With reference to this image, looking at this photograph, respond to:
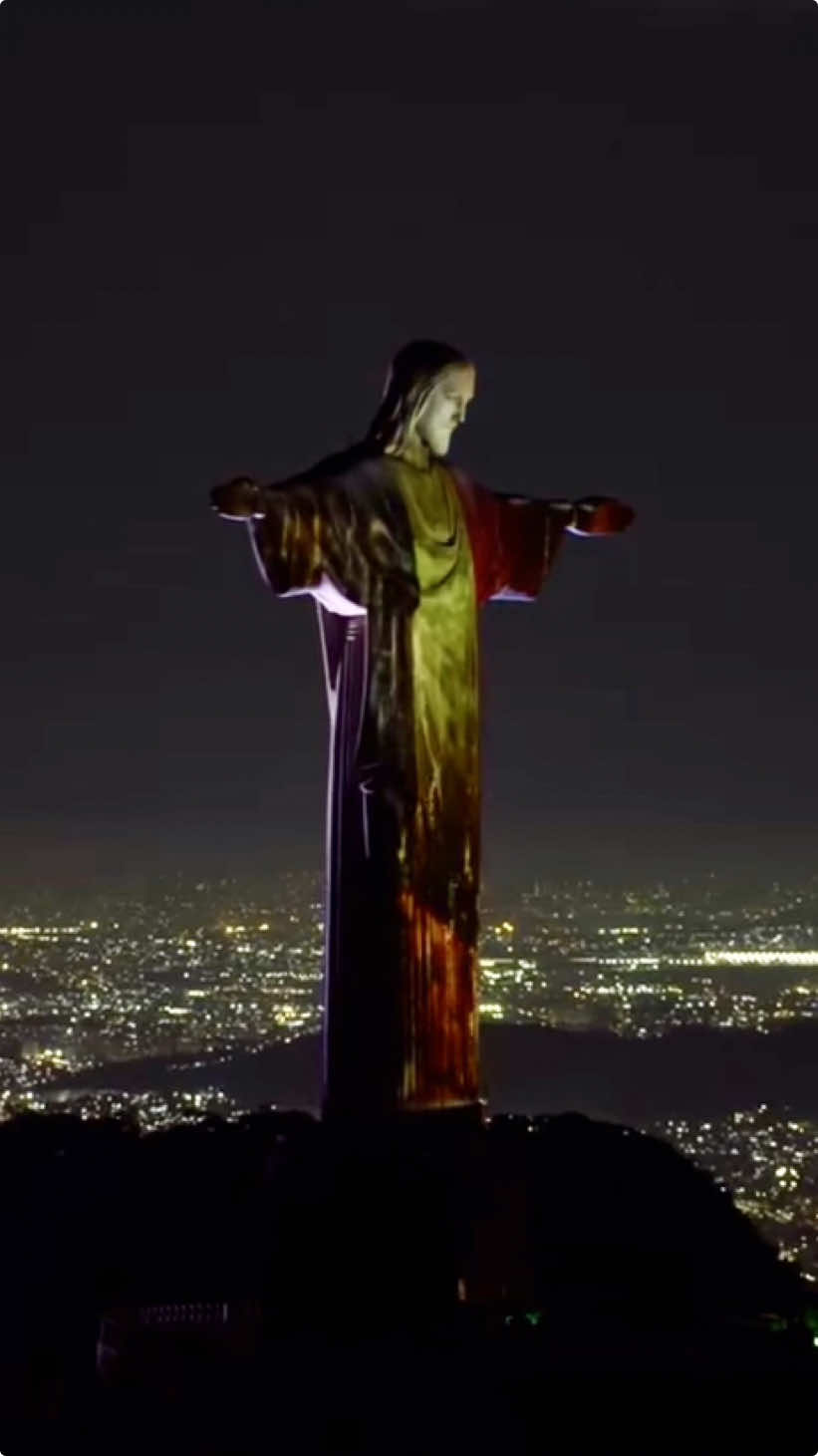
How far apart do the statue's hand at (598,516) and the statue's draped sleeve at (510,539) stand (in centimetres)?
8

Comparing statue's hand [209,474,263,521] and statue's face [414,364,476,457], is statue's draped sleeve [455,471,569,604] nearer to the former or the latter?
statue's face [414,364,476,457]

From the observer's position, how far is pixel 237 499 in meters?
11.0

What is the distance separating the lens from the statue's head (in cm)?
1186

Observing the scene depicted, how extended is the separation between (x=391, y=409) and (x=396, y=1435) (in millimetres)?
5138

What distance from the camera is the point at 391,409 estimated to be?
1197 centimetres

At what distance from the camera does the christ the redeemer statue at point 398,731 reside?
11.5 metres

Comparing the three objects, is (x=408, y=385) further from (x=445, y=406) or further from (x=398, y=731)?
(x=398, y=731)

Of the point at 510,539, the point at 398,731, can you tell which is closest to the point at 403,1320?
the point at 398,731

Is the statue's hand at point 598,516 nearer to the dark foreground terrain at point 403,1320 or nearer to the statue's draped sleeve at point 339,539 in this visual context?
the statue's draped sleeve at point 339,539

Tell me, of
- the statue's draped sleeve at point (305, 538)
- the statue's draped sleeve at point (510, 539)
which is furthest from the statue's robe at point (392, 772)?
the statue's draped sleeve at point (510, 539)

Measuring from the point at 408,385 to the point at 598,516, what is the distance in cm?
153

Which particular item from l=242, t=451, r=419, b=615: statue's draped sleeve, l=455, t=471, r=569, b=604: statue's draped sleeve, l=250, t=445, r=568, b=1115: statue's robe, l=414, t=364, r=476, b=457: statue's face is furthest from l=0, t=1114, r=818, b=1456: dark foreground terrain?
l=414, t=364, r=476, b=457: statue's face

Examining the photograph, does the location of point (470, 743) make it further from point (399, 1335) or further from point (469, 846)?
point (399, 1335)

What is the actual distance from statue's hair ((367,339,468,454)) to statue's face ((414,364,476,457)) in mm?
32
